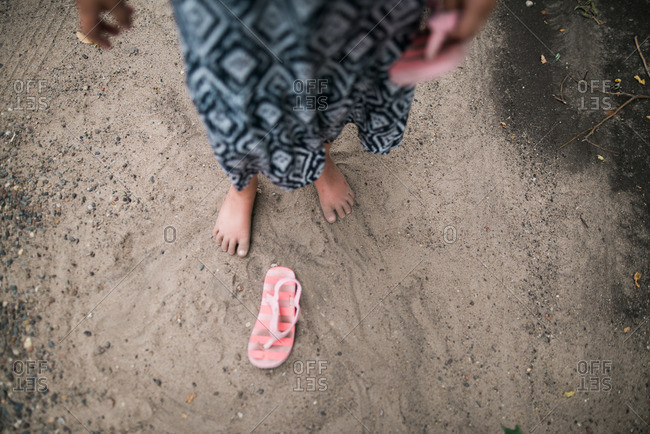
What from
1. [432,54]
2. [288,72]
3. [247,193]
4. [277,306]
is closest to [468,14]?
[432,54]

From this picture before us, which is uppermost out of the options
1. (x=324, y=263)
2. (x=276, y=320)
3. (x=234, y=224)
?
(x=234, y=224)

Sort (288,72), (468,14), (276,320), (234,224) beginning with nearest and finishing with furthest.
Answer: (468,14) → (288,72) → (276,320) → (234,224)

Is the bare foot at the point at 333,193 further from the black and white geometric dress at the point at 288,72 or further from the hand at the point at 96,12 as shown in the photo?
the hand at the point at 96,12

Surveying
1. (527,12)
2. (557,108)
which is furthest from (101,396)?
(527,12)

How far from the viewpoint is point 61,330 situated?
1.53 m

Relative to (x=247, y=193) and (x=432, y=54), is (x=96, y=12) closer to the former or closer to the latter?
(x=247, y=193)

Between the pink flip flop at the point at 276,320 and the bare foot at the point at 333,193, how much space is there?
36 cm

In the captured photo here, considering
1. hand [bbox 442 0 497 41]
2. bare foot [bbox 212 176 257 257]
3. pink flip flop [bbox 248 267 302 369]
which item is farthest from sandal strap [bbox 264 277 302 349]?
hand [bbox 442 0 497 41]

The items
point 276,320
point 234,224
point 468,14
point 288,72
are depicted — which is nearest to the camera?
point 468,14

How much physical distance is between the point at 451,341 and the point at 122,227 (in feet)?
5.35

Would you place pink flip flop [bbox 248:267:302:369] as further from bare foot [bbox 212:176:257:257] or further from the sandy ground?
bare foot [bbox 212:176:257:257]

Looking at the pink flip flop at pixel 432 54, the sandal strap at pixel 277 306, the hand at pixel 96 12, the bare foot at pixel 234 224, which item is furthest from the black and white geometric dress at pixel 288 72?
the sandal strap at pixel 277 306

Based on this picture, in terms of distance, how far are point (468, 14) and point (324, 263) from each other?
1200 mm

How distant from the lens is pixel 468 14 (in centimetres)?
79
